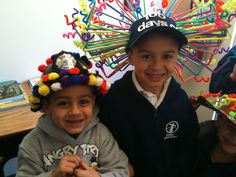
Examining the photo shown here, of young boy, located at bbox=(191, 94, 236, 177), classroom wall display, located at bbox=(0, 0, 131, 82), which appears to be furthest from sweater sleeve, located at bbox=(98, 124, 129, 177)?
classroom wall display, located at bbox=(0, 0, 131, 82)

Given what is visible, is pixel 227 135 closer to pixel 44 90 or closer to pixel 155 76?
pixel 155 76

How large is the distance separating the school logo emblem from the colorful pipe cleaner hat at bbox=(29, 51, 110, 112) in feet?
1.10

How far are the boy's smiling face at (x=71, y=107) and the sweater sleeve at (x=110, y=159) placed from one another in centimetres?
12

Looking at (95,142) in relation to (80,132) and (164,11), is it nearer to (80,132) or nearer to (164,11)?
(80,132)

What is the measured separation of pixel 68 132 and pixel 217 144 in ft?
2.25

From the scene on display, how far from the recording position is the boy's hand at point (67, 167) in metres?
0.88

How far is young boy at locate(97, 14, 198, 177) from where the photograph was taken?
103 centimetres

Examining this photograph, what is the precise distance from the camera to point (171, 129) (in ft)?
3.84

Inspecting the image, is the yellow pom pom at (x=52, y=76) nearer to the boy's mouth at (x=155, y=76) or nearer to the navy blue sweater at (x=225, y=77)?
the boy's mouth at (x=155, y=76)

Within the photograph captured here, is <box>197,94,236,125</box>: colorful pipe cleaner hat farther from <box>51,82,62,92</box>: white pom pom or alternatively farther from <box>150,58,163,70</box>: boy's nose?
<box>51,82,62,92</box>: white pom pom

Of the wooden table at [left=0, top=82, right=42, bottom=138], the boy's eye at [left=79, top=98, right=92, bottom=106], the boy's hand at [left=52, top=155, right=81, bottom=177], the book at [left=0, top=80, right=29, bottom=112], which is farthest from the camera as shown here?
the book at [left=0, top=80, right=29, bottom=112]

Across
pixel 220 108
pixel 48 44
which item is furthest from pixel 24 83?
pixel 220 108

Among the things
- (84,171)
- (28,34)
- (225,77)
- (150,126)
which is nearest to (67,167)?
(84,171)

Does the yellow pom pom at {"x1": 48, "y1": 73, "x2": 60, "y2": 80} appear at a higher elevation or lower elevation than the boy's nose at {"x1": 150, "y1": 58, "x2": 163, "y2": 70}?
higher
